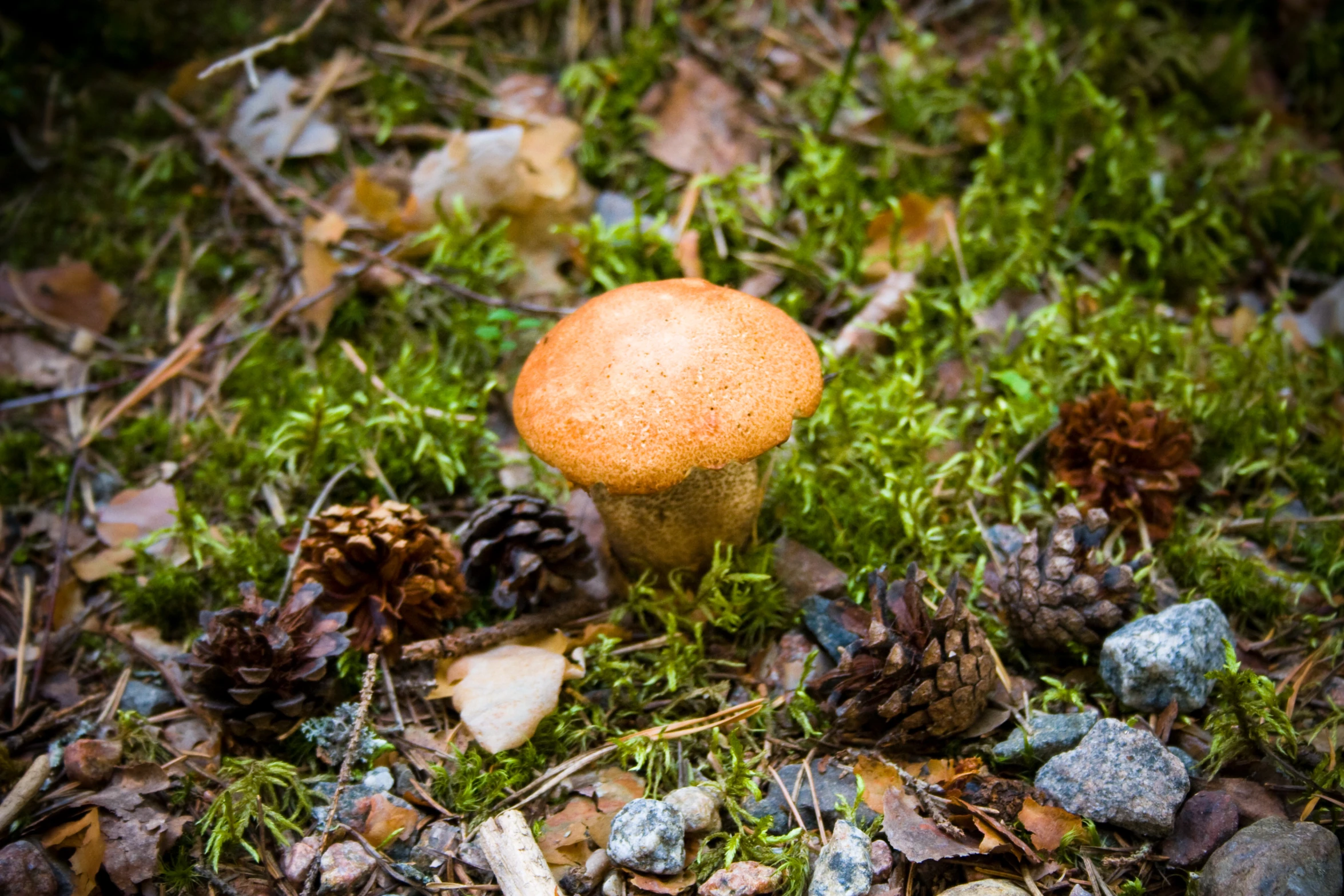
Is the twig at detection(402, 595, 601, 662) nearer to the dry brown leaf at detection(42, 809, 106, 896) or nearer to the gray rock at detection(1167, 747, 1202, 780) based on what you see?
the dry brown leaf at detection(42, 809, 106, 896)

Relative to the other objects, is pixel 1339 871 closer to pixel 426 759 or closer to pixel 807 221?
pixel 426 759

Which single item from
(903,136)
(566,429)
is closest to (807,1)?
(903,136)

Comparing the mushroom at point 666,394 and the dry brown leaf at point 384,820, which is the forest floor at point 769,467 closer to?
the dry brown leaf at point 384,820

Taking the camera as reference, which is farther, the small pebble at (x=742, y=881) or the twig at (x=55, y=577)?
the twig at (x=55, y=577)

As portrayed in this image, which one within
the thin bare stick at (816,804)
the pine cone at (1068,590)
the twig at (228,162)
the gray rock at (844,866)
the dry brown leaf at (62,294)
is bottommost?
the thin bare stick at (816,804)

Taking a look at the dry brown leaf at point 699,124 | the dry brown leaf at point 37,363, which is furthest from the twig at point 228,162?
the dry brown leaf at point 699,124

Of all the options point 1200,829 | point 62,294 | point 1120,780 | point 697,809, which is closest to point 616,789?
point 697,809
